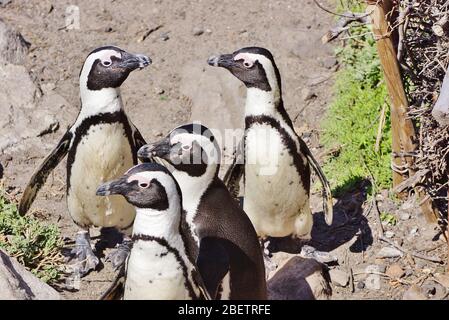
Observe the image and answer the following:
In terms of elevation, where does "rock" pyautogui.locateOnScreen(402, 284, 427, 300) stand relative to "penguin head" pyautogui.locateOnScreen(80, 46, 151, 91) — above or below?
below

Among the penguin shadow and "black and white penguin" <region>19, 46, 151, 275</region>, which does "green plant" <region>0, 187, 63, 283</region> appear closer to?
"black and white penguin" <region>19, 46, 151, 275</region>

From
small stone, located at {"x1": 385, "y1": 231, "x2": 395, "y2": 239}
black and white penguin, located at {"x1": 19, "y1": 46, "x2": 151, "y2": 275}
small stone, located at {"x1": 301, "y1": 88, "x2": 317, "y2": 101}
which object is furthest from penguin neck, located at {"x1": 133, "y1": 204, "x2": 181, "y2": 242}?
small stone, located at {"x1": 301, "y1": 88, "x2": 317, "y2": 101}

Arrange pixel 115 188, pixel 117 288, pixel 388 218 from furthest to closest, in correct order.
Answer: pixel 388 218
pixel 117 288
pixel 115 188

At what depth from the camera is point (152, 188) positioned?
13.1ft

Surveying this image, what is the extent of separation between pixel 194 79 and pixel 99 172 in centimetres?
180

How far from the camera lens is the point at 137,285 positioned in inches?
157

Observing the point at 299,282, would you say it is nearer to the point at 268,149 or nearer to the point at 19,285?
the point at 268,149

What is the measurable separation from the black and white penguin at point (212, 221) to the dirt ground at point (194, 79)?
81 centimetres

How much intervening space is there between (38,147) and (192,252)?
7.51ft

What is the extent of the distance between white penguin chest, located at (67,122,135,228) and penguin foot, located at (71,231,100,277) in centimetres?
11

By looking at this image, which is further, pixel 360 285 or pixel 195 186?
pixel 360 285

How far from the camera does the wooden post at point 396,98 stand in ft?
16.8

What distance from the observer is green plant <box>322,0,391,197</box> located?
5918mm

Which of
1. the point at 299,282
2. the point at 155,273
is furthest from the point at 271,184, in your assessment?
the point at 155,273
